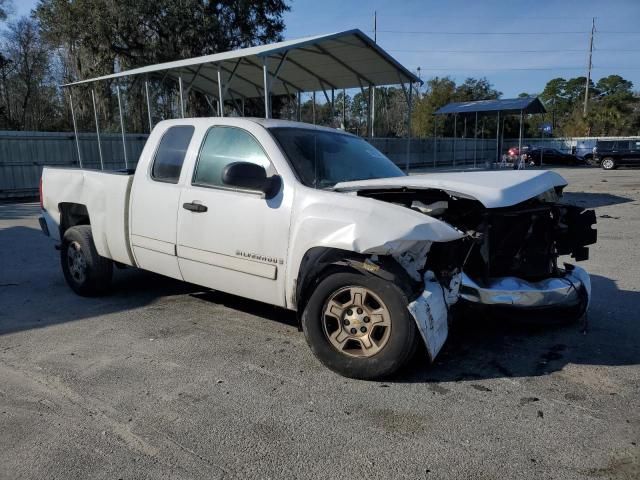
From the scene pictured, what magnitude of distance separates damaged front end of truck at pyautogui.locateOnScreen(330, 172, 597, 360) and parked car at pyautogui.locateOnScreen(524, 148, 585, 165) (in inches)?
1401

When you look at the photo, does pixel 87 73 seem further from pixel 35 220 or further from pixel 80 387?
pixel 80 387

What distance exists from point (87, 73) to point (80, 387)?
87.5ft

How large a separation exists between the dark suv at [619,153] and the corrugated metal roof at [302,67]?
25639mm

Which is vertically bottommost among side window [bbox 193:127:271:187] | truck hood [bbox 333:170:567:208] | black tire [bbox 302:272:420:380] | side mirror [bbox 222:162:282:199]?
black tire [bbox 302:272:420:380]

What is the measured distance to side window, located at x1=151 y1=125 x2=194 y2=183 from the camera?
4727mm

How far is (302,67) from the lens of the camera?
41.3 feet

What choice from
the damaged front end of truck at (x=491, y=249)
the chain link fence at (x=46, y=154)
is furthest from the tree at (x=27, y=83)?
the damaged front end of truck at (x=491, y=249)

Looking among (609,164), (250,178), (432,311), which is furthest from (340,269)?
(609,164)

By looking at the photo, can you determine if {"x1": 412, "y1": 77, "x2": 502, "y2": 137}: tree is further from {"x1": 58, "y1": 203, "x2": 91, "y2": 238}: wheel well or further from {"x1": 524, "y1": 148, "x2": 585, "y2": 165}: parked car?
{"x1": 58, "y1": 203, "x2": 91, "y2": 238}: wheel well

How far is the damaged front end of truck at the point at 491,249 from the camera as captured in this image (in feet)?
11.5

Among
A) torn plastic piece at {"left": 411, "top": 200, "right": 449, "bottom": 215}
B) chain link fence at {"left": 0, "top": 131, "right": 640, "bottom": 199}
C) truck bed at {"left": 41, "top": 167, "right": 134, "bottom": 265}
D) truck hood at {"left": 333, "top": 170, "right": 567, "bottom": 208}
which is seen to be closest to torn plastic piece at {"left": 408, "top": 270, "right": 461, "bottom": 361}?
torn plastic piece at {"left": 411, "top": 200, "right": 449, "bottom": 215}

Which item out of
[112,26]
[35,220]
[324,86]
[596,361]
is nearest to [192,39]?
[112,26]

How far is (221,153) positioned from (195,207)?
52 centimetres

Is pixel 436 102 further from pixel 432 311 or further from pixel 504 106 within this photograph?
pixel 432 311
